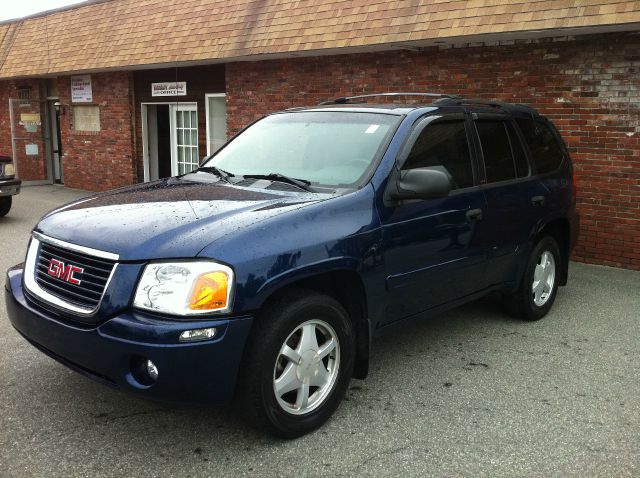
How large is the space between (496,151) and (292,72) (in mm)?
6334

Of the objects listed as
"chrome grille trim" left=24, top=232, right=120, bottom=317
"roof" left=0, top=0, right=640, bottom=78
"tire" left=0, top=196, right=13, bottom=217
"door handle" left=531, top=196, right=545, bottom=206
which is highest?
"roof" left=0, top=0, right=640, bottom=78

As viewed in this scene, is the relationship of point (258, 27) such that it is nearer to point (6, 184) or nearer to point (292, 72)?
point (292, 72)

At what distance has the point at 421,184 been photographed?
369 centimetres

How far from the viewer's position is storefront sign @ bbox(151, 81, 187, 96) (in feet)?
41.6

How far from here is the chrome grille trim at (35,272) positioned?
118 inches

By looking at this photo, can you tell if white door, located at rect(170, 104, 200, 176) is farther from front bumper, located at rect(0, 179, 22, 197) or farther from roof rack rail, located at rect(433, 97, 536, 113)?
roof rack rail, located at rect(433, 97, 536, 113)

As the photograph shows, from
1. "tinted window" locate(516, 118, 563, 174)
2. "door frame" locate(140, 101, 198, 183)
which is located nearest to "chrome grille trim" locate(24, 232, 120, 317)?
"tinted window" locate(516, 118, 563, 174)

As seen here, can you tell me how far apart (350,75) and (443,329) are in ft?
18.5

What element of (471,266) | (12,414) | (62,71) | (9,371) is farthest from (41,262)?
(62,71)

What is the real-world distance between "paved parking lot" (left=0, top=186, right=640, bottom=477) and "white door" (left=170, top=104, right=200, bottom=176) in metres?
8.39

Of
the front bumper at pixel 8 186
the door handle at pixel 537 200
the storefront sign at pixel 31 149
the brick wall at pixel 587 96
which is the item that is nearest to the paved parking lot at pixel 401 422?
the door handle at pixel 537 200

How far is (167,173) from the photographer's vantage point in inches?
547

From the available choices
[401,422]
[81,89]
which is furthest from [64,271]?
[81,89]

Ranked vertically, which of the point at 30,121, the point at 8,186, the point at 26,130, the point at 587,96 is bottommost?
the point at 8,186
